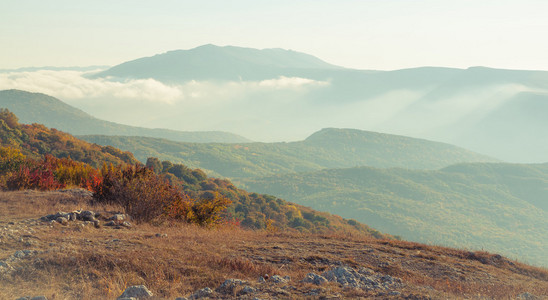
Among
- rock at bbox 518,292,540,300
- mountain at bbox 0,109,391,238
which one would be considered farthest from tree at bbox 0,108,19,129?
rock at bbox 518,292,540,300

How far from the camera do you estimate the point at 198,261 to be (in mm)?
8461

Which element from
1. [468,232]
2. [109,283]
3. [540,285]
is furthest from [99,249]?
[468,232]

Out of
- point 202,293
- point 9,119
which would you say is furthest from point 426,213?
point 202,293

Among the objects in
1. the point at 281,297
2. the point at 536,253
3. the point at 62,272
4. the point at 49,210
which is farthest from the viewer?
the point at 536,253

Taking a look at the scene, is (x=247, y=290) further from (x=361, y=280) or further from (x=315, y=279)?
(x=361, y=280)

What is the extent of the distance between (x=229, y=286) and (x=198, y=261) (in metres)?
1.67

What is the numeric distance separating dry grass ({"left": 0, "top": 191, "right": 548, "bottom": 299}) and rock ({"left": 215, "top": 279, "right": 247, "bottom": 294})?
0.31 meters

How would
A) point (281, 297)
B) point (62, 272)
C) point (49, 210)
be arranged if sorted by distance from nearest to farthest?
1. point (281, 297)
2. point (62, 272)
3. point (49, 210)

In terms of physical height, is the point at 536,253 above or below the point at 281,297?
below

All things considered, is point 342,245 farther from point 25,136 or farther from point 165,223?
point 25,136

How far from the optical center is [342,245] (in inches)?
504

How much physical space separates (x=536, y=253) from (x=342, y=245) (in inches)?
6544

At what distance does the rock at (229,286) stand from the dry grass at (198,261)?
31 centimetres

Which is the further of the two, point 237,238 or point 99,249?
point 237,238
